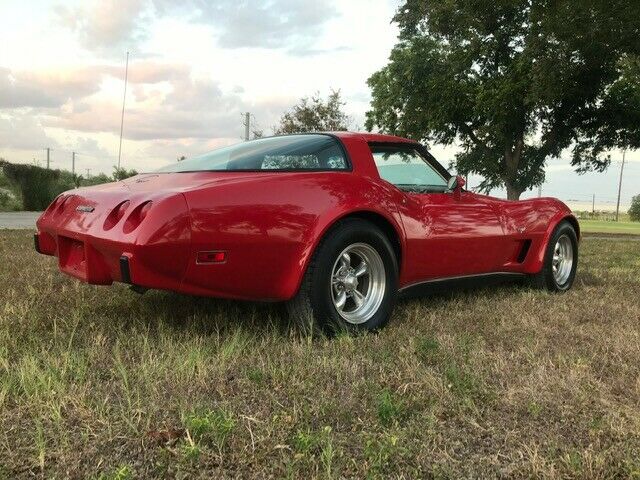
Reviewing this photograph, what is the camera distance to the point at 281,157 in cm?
351

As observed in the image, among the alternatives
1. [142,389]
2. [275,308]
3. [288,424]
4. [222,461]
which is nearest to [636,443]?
[288,424]

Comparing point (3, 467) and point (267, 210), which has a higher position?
point (267, 210)

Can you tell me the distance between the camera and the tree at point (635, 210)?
64569 millimetres

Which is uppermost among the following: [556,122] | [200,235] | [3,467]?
[556,122]

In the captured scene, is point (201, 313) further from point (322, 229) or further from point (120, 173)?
point (120, 173)

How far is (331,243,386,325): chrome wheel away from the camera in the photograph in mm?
3439

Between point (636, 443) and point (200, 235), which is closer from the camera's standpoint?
point (636, 443)

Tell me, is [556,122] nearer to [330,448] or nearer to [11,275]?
[11,275]

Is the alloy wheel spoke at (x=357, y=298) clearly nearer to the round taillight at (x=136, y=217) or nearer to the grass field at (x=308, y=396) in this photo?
the grass field at (x=308, y=396)

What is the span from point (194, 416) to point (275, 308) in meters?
2.01

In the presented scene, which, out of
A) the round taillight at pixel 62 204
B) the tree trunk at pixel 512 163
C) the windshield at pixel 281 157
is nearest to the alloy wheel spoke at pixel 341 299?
the windshield at pixel 281 157

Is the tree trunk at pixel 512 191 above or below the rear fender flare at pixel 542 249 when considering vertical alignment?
above

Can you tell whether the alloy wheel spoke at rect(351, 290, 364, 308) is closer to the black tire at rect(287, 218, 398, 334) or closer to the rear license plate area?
the black tire at rect(287, 218, 398, 334)

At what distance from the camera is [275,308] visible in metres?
4.08
